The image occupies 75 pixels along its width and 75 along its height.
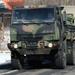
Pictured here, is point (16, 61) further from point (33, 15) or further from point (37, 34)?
point (33, 15)

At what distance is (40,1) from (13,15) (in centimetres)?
4527

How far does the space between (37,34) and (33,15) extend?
3.38 feet

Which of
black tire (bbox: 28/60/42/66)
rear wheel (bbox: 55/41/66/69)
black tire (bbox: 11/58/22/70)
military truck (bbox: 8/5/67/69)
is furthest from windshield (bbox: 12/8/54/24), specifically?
black tire (bbox: 28/60/42/66)

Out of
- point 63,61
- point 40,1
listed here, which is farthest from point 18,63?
point 40,1

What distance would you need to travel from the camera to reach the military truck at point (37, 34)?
16500 mm

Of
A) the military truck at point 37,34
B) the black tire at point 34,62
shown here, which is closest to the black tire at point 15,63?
the military truck at point 37,34

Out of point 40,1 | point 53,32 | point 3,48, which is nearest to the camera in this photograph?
point 53,32

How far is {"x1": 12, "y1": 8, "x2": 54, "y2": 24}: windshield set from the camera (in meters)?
16.9

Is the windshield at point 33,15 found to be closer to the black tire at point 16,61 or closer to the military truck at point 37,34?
the military truck at point 37,34

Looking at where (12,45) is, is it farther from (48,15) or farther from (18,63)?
(48,15)

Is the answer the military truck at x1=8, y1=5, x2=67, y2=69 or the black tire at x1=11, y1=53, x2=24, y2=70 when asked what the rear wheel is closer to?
the military truck at x1=8, y1=5, x2=67, y2=69

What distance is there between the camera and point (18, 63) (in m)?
17.2

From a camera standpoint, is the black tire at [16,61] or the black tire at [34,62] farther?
the black tire at [34,62]

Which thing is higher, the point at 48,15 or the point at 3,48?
the point at 48,15
